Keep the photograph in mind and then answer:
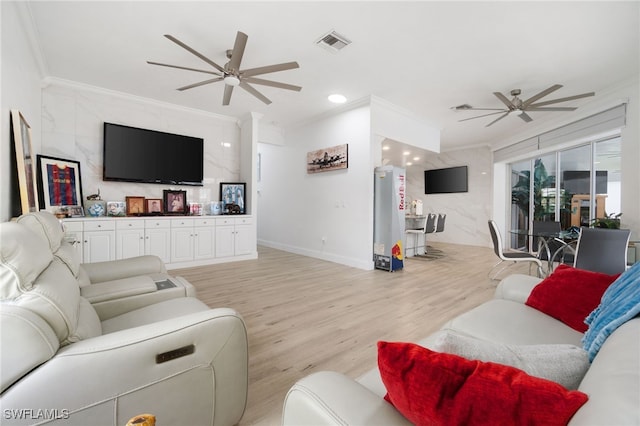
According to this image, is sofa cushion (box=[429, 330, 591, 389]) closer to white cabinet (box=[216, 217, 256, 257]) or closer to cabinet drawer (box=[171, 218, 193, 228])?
cabinet drawer (box=[171, 218, 193, 228])

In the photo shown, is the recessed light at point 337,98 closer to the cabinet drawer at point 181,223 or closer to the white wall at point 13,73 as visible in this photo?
the cabinet drawer at point 181,223

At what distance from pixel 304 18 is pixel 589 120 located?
5.10 meters

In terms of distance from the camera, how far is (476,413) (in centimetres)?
51

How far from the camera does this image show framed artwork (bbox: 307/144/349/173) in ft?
15.9

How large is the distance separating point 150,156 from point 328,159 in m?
3.06

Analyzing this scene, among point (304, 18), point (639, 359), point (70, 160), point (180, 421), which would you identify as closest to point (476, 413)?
point (639, 359)

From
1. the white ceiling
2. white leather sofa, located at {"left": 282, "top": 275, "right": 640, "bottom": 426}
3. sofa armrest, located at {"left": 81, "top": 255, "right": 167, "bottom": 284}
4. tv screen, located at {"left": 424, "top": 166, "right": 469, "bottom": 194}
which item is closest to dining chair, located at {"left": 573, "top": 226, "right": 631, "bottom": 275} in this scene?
the white ceiling

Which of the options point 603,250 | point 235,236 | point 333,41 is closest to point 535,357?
point 333,41

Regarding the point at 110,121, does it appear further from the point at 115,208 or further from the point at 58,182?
the point at 115,208

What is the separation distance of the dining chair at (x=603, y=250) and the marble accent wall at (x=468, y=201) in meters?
4.55

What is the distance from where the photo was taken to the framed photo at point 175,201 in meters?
4.75

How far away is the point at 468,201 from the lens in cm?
776

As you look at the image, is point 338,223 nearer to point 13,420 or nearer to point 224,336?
point 224,336

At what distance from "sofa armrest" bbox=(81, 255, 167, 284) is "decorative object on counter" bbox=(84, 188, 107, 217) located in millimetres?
2377
